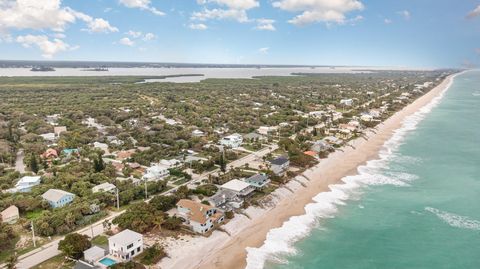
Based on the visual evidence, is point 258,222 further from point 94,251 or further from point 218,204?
point 94,251

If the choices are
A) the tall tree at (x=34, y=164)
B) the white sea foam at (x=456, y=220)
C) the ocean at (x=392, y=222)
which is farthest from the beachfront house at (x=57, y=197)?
the white sea foam at (x=456, y=220)

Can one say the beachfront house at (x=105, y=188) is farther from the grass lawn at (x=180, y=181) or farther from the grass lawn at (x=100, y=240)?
the grass lawn at (x=100, y=240)

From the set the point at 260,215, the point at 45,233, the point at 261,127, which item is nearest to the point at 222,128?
the point at 261,127

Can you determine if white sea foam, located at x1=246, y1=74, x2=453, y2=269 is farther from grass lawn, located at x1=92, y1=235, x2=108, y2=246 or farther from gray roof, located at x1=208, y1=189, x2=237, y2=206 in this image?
grass lawn, located at x1=92, y1=235, x2=108, y2=246

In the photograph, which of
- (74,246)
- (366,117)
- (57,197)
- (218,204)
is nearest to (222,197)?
(218,204)

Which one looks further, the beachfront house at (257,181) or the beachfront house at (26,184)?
the beachfront house at (257,181)

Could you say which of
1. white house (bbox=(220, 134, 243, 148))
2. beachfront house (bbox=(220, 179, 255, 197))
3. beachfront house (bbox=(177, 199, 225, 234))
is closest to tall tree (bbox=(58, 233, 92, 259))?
beachfront house (bbox=(177, 199, 225, 234))
